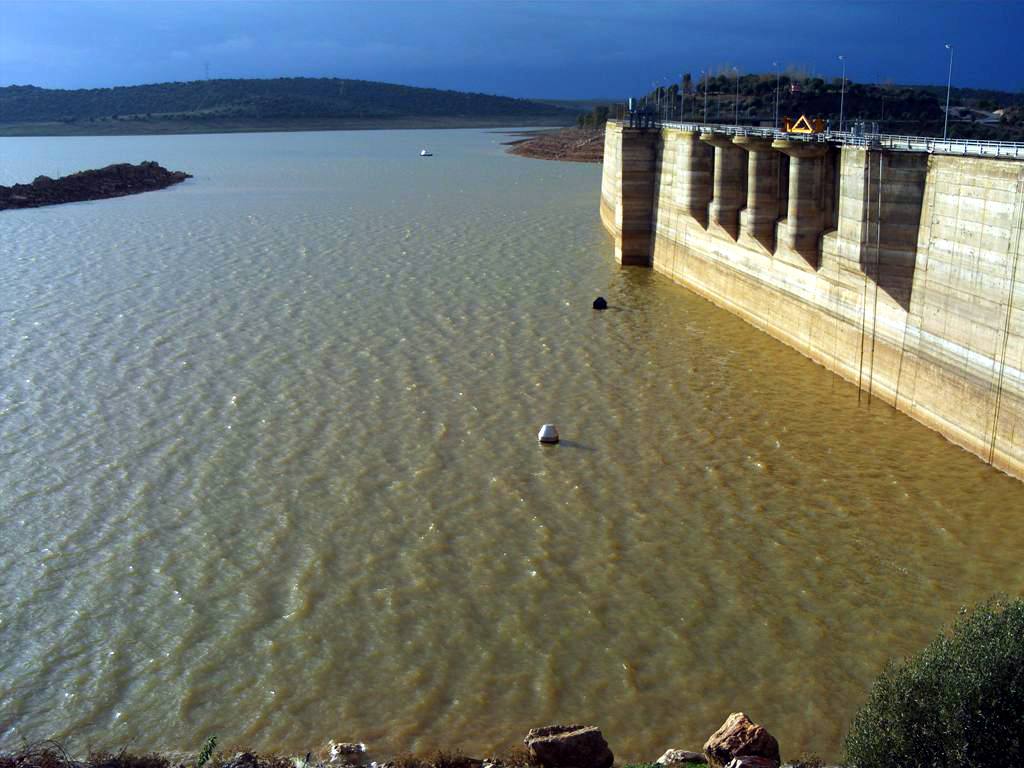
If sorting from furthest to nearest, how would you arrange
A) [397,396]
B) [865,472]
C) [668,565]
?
[397,396] → [865,472] → [668,565]

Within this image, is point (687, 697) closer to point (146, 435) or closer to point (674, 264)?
point (146, 435)

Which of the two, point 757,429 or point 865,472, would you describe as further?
point 757,429

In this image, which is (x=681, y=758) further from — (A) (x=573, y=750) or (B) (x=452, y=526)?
(B) (x=452, y=526)

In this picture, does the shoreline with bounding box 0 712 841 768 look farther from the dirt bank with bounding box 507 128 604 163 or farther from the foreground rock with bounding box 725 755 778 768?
the dirt bank with bounding box 507 128 604 163

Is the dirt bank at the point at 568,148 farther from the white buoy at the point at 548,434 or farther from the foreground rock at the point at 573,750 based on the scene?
the foreground rock at the point at 573,750

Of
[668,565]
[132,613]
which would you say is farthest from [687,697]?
[132,613]

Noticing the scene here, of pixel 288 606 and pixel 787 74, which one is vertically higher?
pixel 787 74

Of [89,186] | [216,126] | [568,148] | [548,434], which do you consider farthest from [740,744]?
[216,126]
